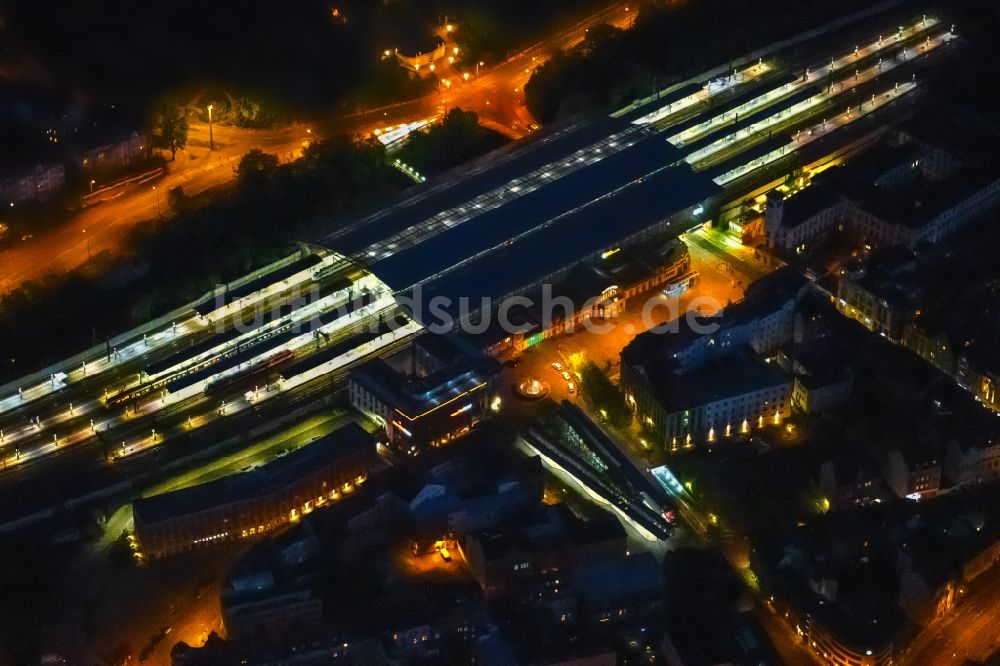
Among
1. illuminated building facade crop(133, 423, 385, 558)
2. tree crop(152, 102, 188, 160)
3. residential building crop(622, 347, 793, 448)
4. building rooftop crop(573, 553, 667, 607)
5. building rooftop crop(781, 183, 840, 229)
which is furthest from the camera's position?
tree crop(152, 102, 188, 160)

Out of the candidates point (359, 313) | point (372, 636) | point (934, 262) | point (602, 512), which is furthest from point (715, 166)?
point (372, 636)

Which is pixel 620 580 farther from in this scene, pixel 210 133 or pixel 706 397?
pixel 210 133

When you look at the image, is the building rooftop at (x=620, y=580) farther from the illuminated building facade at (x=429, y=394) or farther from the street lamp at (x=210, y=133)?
the street lamp at (x=210, y=133)

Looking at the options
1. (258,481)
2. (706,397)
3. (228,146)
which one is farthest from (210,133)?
(706,397)

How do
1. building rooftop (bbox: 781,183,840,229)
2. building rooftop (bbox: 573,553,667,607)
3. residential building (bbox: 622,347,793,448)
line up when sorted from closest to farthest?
1. building rooftop (bbox: 573,553,667,607)
2. residential building (bbox: 622,347,793,448)
3. building rooftop (bbox: 781,183,840,229)

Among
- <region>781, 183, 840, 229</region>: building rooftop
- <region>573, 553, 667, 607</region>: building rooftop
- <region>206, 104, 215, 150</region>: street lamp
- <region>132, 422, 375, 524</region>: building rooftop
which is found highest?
<region>781, 183, 840, 229</region>: building rooftop

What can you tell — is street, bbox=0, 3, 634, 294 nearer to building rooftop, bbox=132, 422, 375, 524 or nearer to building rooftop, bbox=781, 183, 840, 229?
building rooftop, bbox=781, 183, 840, 229

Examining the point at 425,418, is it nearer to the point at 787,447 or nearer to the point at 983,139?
the point at 787,447

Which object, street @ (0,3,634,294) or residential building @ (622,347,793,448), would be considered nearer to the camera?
residential building @ (622,347,793,448)

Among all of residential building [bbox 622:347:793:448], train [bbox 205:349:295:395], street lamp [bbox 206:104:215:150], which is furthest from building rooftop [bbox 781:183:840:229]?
street lamp [bbox 206:104:215:150]

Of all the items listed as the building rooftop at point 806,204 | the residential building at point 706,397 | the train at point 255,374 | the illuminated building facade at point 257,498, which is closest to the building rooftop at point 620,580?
the residential building at point 706,397
